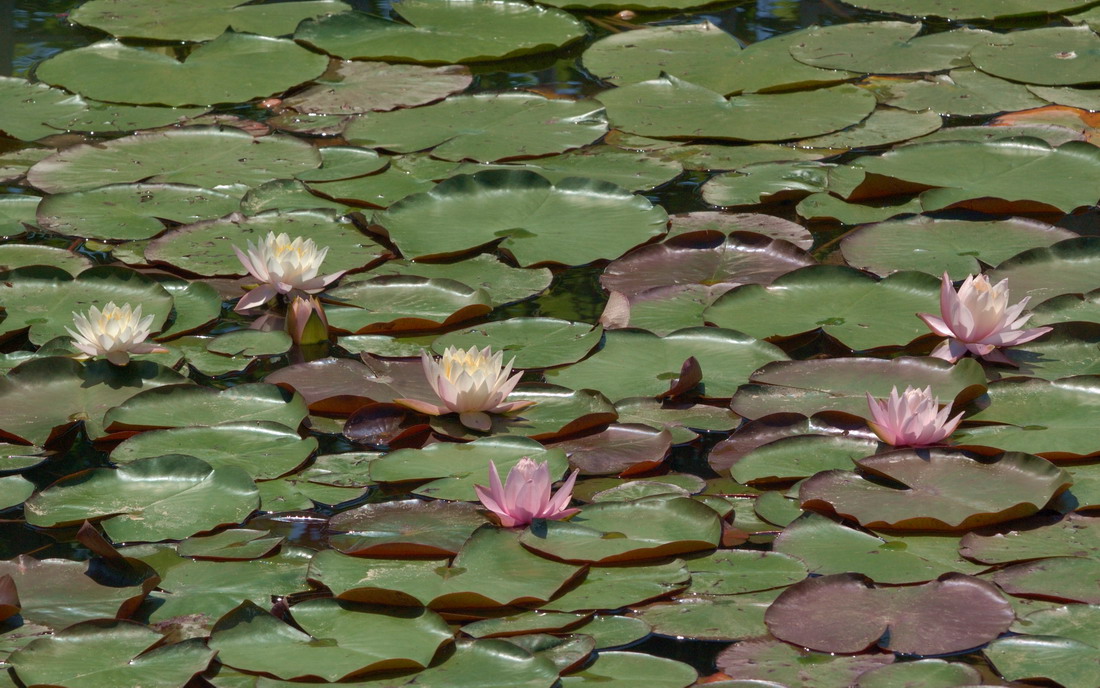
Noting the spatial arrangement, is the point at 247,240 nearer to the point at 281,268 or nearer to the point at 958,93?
the point at 281,268

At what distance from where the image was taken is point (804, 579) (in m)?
2.07

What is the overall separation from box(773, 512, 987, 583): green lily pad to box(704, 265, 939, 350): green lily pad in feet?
2.42

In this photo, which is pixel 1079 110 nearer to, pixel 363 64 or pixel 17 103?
pixel 363 64

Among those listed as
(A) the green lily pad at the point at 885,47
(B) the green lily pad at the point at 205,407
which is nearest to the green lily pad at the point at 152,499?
(B) the green lily pad at the point at 205,407

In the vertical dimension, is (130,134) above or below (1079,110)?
below

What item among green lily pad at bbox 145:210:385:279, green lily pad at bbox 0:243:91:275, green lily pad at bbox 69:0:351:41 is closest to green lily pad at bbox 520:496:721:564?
green lily pad at bbox 145:210:385:279

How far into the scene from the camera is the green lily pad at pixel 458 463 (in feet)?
7.86

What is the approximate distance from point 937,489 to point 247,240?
1954 mm

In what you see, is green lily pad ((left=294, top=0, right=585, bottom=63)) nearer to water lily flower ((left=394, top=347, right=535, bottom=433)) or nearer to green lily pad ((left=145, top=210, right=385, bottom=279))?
green lily pad ((left=145, top=210, right=385, bottom=279))

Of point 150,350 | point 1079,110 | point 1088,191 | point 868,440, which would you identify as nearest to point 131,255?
point 150,350

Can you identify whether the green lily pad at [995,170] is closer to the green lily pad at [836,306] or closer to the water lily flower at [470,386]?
the green lily pad at [836,306]

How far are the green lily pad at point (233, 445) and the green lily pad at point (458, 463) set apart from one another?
0.20 m

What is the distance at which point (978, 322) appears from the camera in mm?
2691

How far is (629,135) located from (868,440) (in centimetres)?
211
